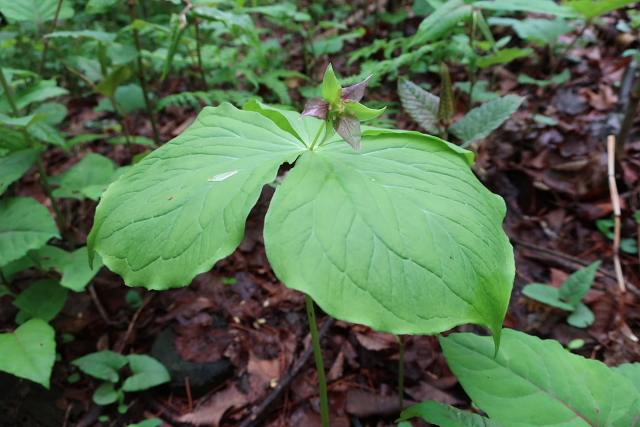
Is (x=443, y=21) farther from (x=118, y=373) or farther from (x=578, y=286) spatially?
(x=118, y=373)

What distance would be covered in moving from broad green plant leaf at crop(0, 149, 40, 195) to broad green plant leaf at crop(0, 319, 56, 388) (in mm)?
606

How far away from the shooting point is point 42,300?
1.72 meters

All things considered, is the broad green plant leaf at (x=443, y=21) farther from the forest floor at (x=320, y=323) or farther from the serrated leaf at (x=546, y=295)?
the serrated leaf at (x=546, y=295)

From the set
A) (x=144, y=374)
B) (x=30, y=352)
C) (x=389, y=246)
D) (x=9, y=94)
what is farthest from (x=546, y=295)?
(x=9, y=94)

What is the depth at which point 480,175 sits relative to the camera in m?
2.24

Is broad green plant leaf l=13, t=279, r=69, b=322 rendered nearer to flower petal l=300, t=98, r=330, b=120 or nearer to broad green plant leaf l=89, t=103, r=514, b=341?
broad green plant leaf l=89, t=103, r=514, b=341

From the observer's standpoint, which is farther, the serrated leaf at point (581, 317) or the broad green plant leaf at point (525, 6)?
the broad green plant leaf at point (525, 6)

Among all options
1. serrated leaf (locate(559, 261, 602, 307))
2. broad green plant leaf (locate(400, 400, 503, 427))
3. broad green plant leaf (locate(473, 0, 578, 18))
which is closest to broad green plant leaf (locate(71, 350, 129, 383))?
broad green plant leaf (locate(400, 400, 503, 427))

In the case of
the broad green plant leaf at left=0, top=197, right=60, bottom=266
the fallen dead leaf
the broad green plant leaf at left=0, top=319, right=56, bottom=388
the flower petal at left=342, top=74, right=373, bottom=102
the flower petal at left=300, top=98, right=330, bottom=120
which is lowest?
the fallen dead leaf

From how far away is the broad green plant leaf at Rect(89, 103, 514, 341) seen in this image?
0.70 m

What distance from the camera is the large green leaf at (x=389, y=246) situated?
0.69 meters

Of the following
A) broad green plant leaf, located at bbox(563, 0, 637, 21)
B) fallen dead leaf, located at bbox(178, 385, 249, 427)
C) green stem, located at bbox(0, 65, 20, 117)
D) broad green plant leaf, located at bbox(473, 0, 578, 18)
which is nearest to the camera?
fallen dead leaf, located at bbox(178, 385, 249, 427)

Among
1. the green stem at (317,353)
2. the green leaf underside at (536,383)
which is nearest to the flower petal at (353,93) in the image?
the green stem at (317,353)

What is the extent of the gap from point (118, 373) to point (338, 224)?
154 cm
